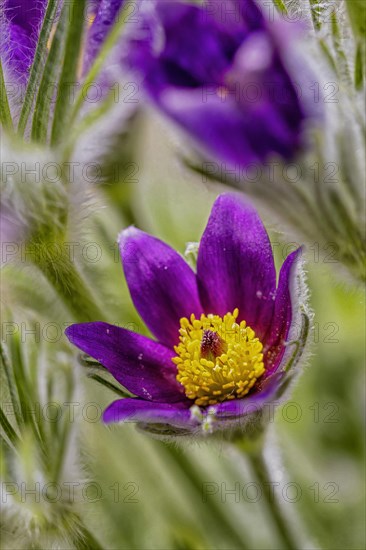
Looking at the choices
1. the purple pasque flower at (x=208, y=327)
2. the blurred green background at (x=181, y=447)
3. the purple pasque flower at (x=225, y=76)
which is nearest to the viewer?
the purple pasque flower at (x=225, y=76)

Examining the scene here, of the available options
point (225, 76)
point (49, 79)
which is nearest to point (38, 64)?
point (49, 79)

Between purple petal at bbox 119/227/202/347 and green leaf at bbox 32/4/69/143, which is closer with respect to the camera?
green leaf at bbox 32/4/69/143

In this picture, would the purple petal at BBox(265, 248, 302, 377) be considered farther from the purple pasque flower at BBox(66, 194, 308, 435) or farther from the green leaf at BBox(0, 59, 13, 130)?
the green leaf at BBox(0, 59, 13, 130)

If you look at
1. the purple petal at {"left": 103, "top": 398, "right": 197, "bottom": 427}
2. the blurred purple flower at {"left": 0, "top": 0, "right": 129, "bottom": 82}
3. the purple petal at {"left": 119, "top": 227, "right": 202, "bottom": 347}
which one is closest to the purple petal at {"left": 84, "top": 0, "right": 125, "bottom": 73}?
the blurred purple flower at {"left": 0, "top": 0, "right": 129, "bottom": 82}

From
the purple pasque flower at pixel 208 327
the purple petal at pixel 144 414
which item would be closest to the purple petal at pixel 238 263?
the purple pasque flower at pixel 208 327

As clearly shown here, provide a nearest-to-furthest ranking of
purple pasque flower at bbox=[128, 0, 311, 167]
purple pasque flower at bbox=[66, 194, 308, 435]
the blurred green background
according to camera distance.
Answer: purple pasque flower at bbox=[128, 0, 311, 167] → purple pasque flower at bbox=[66, 194, 308, 435] → the blurred green background

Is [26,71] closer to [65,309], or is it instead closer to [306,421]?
[65,309]

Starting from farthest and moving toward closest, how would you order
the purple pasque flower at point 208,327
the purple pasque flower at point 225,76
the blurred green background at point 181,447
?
the blurred green background at point 181,447
the purple pasque flower at point 208,327
the purple pasque flower at point 225,76

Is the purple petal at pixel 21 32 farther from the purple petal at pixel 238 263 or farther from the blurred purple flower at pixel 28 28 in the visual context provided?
the purple petal at pixel 238 263

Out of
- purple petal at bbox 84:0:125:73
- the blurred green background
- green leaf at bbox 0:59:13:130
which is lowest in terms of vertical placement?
the blurred green background
